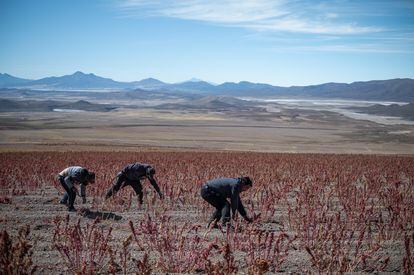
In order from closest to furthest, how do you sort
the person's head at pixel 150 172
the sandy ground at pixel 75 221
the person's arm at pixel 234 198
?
the sandy ground at pixel 75 221 < the person's arm at pixel 234 198 < the person's head at pixel 150 172

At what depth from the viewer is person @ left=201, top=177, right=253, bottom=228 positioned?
7824 millimetres

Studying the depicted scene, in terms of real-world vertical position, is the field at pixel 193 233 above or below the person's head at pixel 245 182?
below

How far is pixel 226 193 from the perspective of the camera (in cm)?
811

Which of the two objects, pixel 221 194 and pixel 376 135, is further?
pixel 376 135

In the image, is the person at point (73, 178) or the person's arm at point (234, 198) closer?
the person's arm at point (234, 198)

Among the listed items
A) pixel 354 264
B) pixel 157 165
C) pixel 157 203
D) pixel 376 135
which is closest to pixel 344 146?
pixel 376 135

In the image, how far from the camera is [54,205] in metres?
10.5

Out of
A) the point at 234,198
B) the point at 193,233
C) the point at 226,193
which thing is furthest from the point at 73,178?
the point at 234,198

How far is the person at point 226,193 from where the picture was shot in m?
7.82

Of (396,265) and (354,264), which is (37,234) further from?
(396,265)

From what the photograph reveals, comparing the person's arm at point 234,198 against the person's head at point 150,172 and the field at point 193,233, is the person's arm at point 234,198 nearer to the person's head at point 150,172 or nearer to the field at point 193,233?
the field at point 193,233

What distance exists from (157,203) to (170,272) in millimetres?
5026

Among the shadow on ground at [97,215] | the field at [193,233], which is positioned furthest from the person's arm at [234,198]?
the shadow on ground at [97,215]

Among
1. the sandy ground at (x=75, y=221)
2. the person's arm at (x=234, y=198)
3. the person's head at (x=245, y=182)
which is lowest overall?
the sandy ground at (x=75, y=221)
